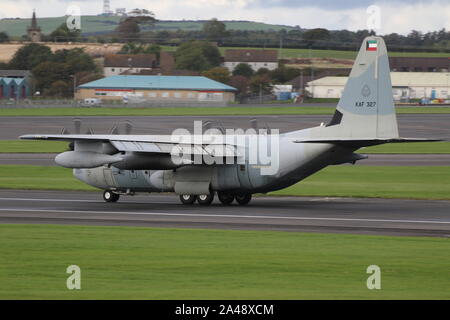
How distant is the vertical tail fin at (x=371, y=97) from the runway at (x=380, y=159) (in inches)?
846

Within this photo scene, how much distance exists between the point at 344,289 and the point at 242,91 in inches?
5460

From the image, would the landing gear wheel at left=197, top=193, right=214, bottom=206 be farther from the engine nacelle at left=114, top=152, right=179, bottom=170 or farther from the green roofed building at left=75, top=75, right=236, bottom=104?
the green roofed building at left=75, top=75, right=236, bottom=104

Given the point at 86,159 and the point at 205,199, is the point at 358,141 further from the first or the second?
the point at 86,159

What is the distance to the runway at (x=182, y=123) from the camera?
250 ft

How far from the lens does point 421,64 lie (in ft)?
439

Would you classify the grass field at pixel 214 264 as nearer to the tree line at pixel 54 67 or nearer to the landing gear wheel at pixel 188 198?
the landing gear wheel at pixel 188 198

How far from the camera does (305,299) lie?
1641 centimetres

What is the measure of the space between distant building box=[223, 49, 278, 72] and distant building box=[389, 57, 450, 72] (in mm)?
42076

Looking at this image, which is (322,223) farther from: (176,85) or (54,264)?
(176,85)

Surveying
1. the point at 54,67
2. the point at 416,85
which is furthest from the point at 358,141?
the point at 54,67

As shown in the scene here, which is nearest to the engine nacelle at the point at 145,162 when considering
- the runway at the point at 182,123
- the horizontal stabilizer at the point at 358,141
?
the horizontal stabilizer at the point at 358,141

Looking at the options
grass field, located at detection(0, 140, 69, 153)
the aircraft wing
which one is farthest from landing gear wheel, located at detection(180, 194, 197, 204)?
grass field, located at detection(0, 140, 69, 153)

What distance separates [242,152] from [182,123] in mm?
51739
